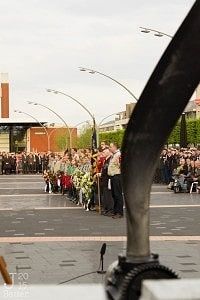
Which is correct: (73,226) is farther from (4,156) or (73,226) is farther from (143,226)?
(4,156)

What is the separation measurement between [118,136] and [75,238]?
7587 centimetres

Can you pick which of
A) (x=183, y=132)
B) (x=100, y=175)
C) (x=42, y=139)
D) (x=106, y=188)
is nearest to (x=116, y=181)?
(x=106, y=188)

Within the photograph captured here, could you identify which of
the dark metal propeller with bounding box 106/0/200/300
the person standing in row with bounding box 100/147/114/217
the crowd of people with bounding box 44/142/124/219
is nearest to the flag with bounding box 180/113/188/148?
the crowd of people with bounding box 44/142/124/219

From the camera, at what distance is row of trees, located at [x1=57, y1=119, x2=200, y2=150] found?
65.4 metres

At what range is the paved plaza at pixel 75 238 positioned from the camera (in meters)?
9.41

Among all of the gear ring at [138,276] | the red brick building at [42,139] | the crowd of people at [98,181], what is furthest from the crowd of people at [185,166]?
the red brick building at [42,139]

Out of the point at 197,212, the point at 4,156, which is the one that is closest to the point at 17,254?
the point at 197,212

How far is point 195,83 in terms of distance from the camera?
3463 mm

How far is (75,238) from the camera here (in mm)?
13016

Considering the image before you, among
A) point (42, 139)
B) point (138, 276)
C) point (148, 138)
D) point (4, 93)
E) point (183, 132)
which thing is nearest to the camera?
point (138, 276)

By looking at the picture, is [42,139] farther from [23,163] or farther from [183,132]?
[183,132]

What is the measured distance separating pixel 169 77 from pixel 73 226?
1205 centimetres

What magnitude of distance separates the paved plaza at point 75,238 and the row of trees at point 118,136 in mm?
17064

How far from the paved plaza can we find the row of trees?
56.0 ft
